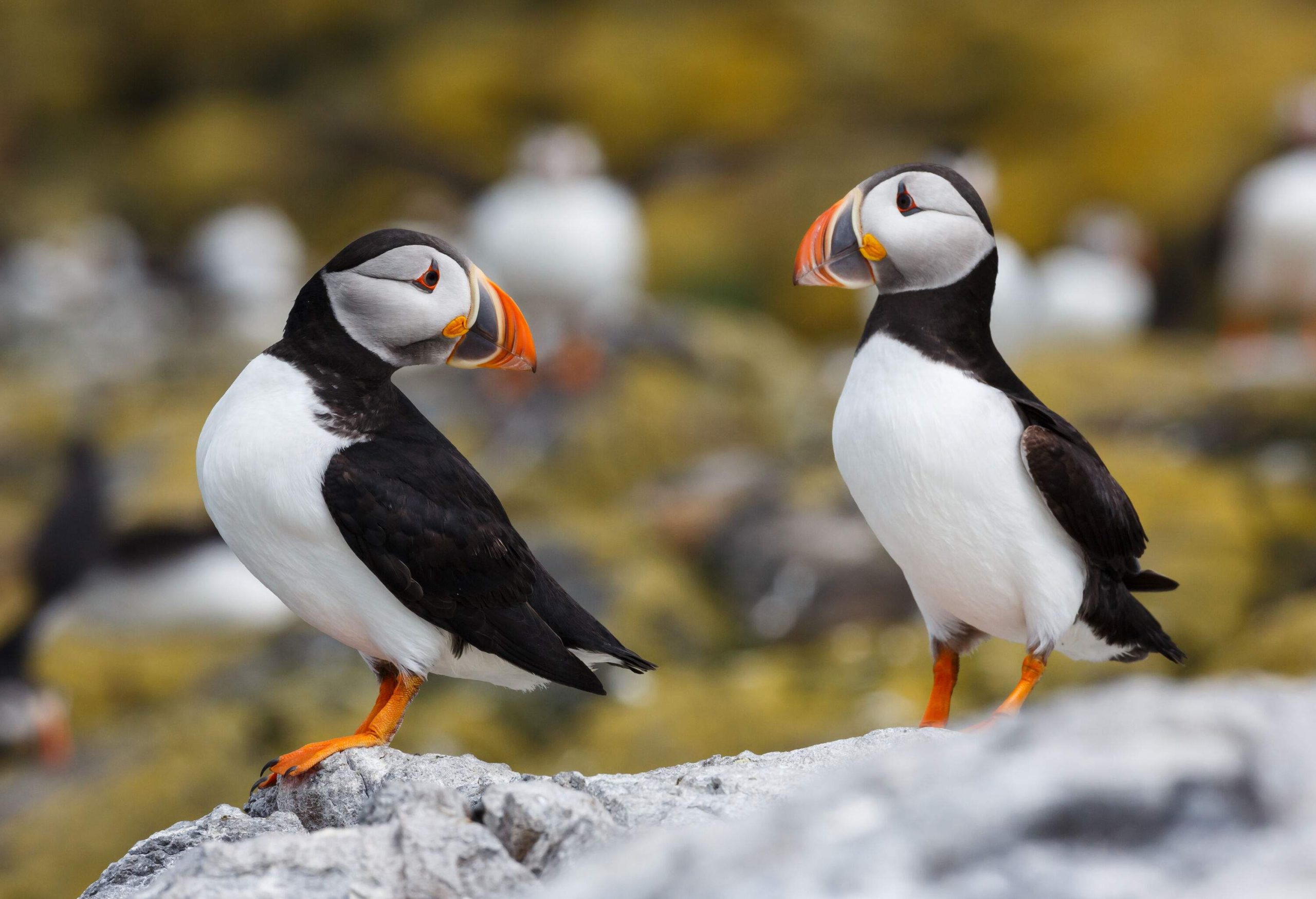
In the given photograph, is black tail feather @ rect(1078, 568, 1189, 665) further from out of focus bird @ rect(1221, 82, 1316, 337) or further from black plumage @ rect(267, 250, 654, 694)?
out of focus bird @ rect(1221, 82, 1316, 337)

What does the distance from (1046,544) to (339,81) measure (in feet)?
53.6

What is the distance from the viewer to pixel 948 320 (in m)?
3.20

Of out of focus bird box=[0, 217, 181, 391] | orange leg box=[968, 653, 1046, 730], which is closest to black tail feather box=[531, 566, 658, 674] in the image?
orange leg box=[968, 653, 1046, 730]

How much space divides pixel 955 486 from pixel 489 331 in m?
1.01

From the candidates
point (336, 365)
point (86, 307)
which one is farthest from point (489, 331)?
point (86, 307)

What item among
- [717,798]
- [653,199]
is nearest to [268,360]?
[717,798]

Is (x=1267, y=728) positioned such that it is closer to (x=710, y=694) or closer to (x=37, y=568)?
(x=710, y=694)

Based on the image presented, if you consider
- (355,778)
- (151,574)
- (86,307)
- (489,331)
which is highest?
(489,331)

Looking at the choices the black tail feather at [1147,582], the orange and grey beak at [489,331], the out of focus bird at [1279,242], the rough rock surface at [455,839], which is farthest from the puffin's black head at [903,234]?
the out of focus bird at [1279,242]

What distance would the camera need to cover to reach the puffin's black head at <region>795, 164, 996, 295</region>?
10.3 feet

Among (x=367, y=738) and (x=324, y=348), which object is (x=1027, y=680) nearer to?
(x=367, y=738)

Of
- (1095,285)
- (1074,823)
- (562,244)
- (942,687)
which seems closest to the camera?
(1074,823)

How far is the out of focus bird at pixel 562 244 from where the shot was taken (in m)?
9.32

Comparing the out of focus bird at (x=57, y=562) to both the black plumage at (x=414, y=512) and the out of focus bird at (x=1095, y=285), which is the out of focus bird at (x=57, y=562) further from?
the out of focus bird at (x=1095, y=285)
